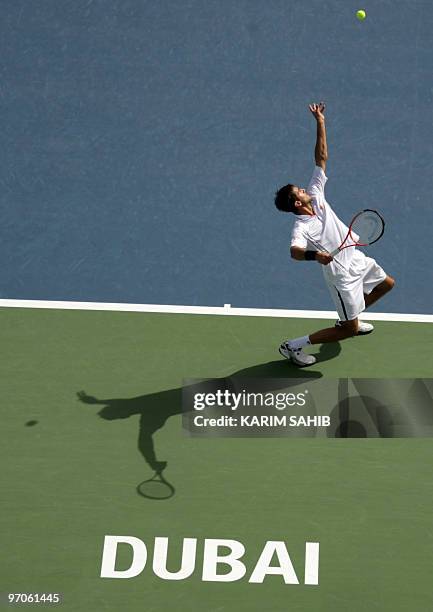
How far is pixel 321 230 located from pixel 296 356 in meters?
1.27

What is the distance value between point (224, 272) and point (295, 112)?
193 centimetres

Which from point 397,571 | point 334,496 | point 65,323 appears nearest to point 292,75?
point 65,323

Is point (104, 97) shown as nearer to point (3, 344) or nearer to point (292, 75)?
point (292, 75)

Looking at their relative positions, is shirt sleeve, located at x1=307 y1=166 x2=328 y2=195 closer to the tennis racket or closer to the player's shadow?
the tennis racket

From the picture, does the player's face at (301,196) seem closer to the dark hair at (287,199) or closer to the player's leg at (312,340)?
the dark hair at (287,199)

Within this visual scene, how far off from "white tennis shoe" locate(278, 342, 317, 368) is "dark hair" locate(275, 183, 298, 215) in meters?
1.34

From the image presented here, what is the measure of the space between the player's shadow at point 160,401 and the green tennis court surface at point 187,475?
0.07ft

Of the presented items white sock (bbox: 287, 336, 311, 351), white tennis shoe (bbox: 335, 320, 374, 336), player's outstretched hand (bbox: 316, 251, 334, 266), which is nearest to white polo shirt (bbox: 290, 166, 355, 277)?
player's outstretched hand (bbox: 316, 251, 334, 266)

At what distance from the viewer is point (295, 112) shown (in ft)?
41.1

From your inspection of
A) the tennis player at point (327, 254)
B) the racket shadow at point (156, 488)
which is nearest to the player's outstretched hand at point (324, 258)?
the tennis player at point (327, 254)

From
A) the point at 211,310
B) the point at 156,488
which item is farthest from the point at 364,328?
Answer: the point at 156,488

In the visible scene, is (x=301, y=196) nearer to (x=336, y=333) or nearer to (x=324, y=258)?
(x=324, y=258)

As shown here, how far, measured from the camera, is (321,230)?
408 inches

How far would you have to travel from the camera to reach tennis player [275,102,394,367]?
10273mm
